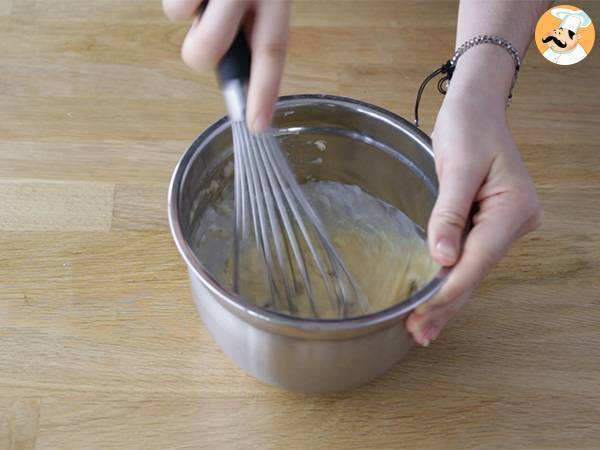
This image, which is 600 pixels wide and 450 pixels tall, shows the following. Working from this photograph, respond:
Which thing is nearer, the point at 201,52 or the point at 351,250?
the point at 201,52

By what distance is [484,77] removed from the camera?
2.24 ft

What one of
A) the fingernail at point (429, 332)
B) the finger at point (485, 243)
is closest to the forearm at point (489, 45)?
the finger at point (485, 243)

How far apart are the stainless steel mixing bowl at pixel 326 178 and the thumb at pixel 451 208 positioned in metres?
0.02

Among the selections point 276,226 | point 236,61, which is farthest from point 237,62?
point 276,226

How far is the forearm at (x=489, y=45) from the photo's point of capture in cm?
68

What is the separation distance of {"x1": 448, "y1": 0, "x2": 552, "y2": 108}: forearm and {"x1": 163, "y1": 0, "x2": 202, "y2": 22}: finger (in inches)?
11.2

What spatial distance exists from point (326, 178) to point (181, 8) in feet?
1.08

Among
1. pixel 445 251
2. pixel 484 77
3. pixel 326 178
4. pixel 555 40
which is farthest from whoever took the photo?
pixel 555 40

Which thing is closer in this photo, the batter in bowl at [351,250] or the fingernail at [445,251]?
the fingernail at [445,251]

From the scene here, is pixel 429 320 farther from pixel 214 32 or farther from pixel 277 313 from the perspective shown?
pixel 214 32

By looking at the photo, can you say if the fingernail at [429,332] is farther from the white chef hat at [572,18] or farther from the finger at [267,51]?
the white chef hat at [572,18]

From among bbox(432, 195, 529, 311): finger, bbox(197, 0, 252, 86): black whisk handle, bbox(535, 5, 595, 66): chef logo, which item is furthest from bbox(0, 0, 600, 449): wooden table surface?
bbox(197, 0, 252, 86): black whisk handle

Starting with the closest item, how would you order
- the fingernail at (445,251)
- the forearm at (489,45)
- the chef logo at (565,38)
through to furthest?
the fingernail at (445,251) < the forearm at (489,45) < the chef logo at (565,38)

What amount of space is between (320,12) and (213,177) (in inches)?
16.5
